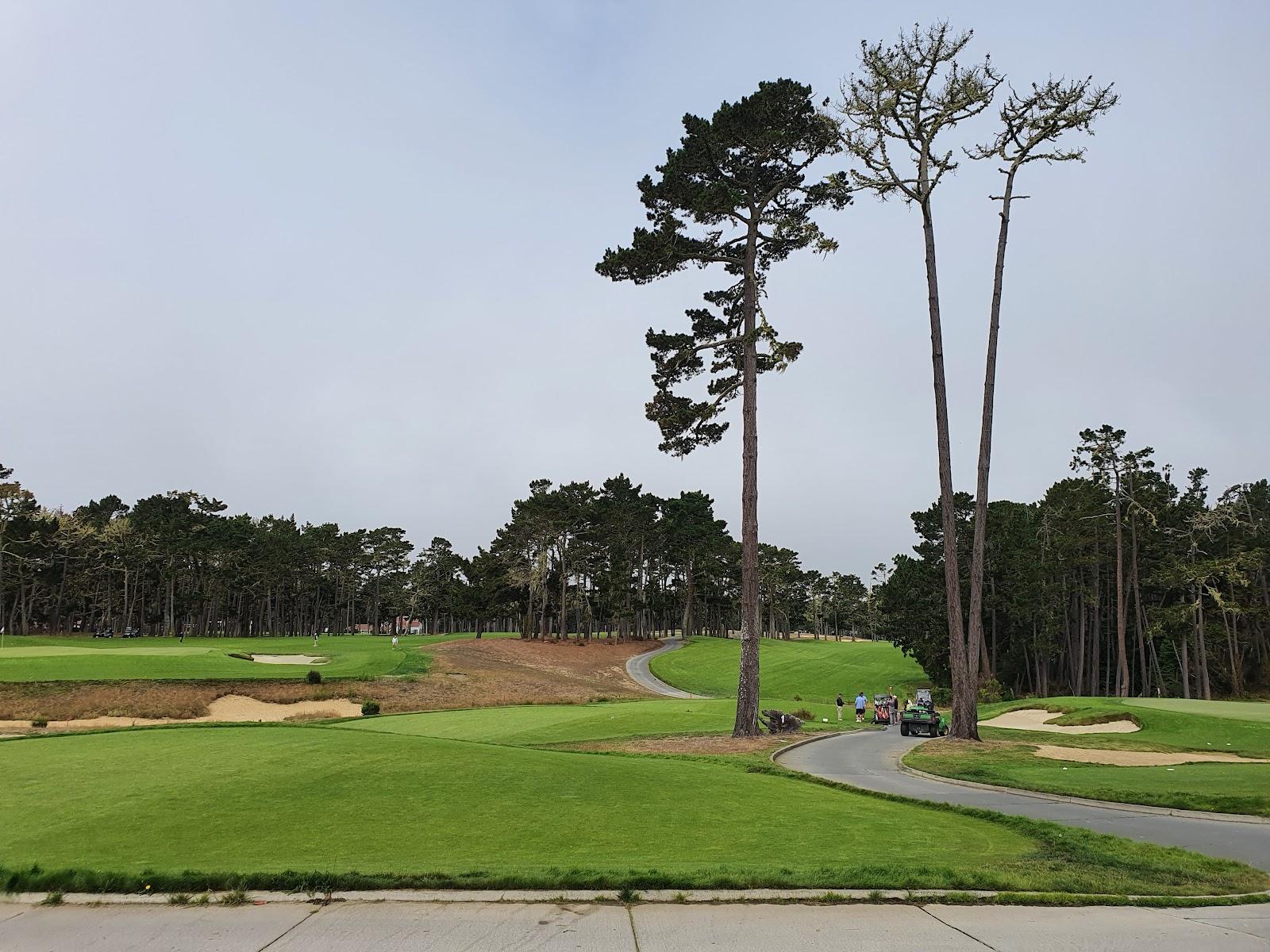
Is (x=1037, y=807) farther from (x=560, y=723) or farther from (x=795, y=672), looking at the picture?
(x=795, y=672)

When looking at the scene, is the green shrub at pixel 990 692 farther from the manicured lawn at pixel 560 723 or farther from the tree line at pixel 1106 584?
the manicured lawn at pixel 560 723

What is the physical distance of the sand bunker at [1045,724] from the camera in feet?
99.5

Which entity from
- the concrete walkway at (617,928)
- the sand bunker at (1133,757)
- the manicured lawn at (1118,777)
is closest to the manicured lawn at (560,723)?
the manicured lawn at (1118,777)

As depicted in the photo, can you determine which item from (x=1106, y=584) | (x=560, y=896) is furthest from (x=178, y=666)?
(x=1106, y=584)

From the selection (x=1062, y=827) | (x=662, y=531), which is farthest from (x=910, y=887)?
(x=662, y=531)

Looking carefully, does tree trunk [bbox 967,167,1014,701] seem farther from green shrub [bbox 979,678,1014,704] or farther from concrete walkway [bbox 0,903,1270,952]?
green shrub [bbox 979,678,1014,704]

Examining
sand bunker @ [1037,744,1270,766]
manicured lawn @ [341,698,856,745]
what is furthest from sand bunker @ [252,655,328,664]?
sand bunker @ [1037,744,1270,766]

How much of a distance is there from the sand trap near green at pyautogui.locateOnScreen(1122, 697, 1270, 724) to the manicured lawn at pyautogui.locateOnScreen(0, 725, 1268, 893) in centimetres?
2560

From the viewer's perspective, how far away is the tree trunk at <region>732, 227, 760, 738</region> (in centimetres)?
2606

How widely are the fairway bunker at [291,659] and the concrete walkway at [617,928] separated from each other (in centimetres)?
4799

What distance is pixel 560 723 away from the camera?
1203 inches

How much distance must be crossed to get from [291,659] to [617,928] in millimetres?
52142

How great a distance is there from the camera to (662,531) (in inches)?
3492

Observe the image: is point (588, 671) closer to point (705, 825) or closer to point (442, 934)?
point (705, 825)
